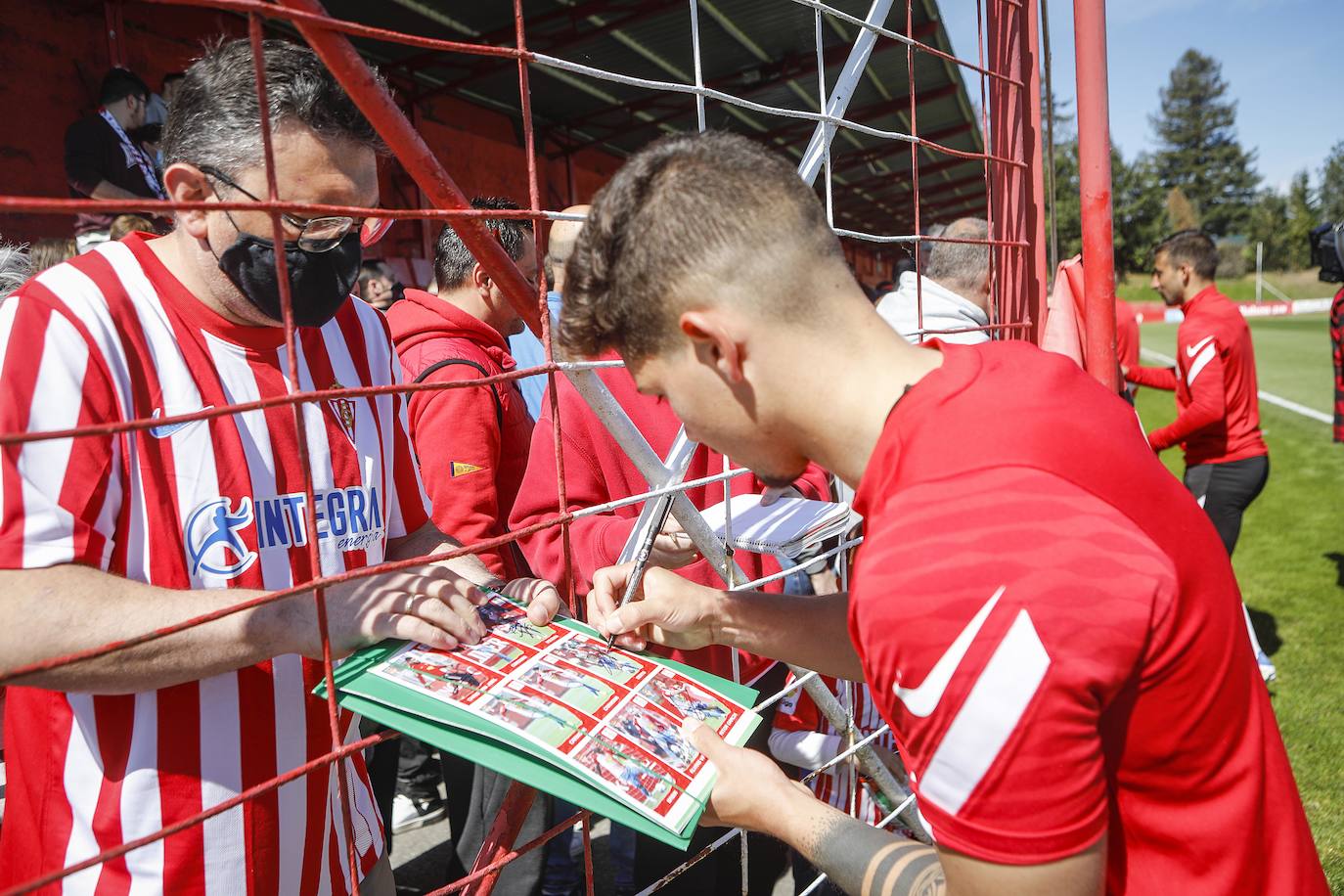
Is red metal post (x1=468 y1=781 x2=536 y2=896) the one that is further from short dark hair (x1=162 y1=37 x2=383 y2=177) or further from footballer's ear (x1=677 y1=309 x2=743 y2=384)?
short dark hair (x1=162 y1=37 x2=383 y2=177)

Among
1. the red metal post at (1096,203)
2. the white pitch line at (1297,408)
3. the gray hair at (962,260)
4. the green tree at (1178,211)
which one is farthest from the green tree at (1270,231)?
the red metal post at (1096,203)

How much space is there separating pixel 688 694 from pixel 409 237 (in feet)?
32.6

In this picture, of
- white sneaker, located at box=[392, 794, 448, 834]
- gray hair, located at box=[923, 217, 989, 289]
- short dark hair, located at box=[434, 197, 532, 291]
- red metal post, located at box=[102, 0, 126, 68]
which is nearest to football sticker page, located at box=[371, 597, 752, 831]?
short dark hair, located at box=[434, 197, 532, 291]

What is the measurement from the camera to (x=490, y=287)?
287 centimetres

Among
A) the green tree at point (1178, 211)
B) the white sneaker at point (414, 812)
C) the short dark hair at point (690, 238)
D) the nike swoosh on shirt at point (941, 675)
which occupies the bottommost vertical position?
the white sneaker at point (414, 812)

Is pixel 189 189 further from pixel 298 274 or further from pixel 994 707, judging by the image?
pixel 994 707

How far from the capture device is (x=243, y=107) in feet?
4.38

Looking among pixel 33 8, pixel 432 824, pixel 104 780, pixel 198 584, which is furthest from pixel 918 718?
pixel 33 8

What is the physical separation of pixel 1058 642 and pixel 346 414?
1.14 m

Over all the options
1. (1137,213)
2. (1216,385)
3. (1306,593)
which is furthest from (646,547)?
(1137,213)

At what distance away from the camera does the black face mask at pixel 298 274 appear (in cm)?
129

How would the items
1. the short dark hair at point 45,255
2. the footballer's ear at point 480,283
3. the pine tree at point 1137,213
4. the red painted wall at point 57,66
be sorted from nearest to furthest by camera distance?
1. the short dark hair at point 45,255
2. the footballer's ear at point 480,283
3. the red painted wall at point 57,66
4. the pine tree at point 1137,213

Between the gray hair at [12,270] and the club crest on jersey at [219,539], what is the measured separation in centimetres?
153

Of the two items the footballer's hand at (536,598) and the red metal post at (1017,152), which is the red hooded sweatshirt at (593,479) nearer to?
the footballer's hand at (536,598)
